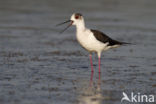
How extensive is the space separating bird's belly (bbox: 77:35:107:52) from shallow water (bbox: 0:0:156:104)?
1.68 ft

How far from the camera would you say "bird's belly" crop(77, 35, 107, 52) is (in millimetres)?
10070

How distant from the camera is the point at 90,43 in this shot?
10133 mm

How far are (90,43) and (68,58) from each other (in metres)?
1.33

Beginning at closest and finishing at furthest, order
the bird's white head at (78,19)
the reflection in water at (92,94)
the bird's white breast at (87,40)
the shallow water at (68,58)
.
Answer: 1. the reflection in water at (92,94)
2. the shallow water at (68,58)
3. the bird's white breast at (87,40)
4. the bird's white head at (78,19)

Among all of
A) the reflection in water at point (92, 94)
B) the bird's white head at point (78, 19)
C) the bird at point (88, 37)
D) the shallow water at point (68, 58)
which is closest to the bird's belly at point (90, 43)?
the bird at point (88, 37)

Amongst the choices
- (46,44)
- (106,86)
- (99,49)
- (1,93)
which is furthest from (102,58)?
(1,93)

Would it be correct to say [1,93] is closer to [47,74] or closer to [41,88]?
[41,88]

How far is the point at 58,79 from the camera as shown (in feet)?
29.8

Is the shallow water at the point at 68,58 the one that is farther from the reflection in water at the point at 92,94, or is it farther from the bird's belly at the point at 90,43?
the bird's belly at the point at 90,43

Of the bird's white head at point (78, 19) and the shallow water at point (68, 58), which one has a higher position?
the bird's white head at point (78, 19)

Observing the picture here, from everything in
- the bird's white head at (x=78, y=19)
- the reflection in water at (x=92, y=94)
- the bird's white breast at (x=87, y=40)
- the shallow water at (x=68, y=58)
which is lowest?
the reflection in water at (x=92, y=94)

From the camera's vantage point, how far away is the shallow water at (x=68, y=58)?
8055 millimetres

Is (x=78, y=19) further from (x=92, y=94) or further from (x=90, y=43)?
(x=92, y=94)

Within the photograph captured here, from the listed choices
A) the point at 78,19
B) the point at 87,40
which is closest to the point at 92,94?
the point at 87,40
